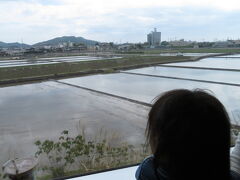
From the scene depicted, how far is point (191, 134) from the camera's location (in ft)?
1.57

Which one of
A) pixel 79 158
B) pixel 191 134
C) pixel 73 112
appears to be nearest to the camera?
pixel 191 134

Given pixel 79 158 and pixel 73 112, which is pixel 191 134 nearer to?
pixel 79 158

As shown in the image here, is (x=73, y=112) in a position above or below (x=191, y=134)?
below

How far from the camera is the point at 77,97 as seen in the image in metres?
5.50

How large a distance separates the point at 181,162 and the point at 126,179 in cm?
72

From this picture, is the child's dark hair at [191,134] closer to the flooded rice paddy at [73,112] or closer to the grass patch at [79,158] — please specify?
the grass patch at [79,158]

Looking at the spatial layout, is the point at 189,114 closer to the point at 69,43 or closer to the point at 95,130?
the point at 95,130

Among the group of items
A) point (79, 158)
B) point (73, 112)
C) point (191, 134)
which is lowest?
point (73, 112)

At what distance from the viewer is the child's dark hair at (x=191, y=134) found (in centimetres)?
48

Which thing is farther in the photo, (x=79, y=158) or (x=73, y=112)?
(x=73, y=112)

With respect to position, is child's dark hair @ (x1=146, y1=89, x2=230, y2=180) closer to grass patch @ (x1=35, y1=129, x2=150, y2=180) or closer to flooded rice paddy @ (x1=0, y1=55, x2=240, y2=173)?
grass patch @ (x1=35, y1=129, x2=150, y2=180)

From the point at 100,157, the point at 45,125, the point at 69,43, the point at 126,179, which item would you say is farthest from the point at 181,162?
the point at 69,43

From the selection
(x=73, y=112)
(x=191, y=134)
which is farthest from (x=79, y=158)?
(x=73, y=112)

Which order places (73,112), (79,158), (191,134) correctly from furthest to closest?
(73,112), (79,158), (191,134)
